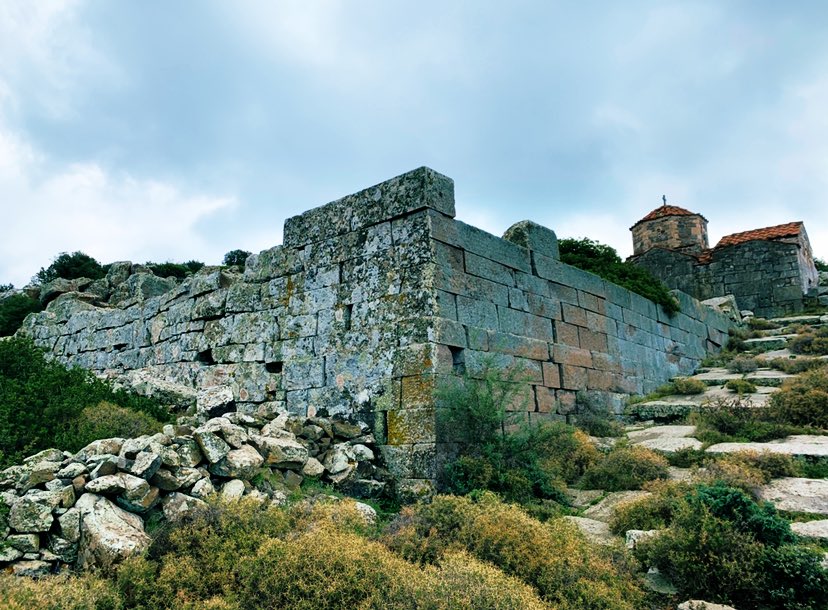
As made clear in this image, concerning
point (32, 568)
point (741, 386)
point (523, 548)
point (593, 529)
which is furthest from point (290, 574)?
point (741, 386)

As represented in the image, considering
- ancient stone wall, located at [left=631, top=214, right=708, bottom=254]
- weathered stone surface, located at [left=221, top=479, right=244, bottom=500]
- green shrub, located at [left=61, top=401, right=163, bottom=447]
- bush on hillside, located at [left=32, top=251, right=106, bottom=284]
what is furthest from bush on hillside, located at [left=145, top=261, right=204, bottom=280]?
ancient stone wall, located at [left=631, top=214, right=708, bottom=254]

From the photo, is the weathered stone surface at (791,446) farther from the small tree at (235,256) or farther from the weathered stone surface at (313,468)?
the small tree at (235,256)

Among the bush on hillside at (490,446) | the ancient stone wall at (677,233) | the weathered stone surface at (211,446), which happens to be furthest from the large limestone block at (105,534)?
the ancient stone wall at (677,233)

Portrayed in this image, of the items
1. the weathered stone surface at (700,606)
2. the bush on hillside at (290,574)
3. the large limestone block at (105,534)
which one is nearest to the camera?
the bush on hillside at (290,574)

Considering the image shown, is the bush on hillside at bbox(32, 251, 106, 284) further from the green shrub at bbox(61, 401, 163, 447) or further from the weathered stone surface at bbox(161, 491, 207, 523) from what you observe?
the weathered stone surface at bbox(161, 491, 207, 523)

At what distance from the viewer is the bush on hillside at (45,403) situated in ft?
21.6

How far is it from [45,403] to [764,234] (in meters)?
23.1

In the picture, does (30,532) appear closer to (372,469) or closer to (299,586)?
(299,586)

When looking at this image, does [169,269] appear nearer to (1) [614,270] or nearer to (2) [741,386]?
(1) [614,270]

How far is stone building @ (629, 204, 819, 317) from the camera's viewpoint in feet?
71.3

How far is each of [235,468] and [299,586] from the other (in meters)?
2.07

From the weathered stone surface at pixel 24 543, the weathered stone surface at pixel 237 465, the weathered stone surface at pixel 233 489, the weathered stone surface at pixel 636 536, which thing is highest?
the weathered stone surface at pixel 237 465

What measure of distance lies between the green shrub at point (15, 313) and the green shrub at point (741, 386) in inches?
647

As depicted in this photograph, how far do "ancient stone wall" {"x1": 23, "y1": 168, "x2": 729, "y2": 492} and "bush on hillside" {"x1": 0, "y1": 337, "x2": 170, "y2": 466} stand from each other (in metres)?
1.44
